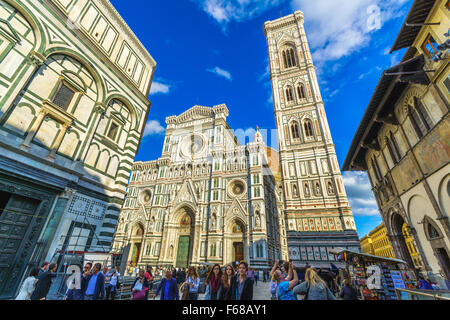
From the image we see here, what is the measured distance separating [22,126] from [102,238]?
5.00m

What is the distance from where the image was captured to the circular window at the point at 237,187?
2595cm

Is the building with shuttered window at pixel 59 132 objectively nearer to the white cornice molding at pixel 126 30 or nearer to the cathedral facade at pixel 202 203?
the white cornice molding at pixel 126 30

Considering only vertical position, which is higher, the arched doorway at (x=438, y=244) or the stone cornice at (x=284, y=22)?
the stone cornice at (x=284, y=22)

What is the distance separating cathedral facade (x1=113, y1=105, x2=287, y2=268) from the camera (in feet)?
75.7

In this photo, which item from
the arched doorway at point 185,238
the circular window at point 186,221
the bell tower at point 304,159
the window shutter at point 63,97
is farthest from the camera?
the circular window at point 186,221

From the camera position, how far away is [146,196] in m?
30.5

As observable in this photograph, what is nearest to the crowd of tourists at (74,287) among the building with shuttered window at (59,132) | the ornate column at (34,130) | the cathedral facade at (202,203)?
the building with shuttered window at (59,132)

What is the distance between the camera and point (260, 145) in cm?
2752

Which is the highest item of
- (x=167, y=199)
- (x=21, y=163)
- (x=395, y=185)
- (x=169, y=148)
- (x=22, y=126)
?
(x=169, y=148)

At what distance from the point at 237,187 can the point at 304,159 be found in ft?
30.2

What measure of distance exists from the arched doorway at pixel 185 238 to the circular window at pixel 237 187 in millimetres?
6353

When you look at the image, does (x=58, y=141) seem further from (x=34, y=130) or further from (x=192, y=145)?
(x=192, y=145)
